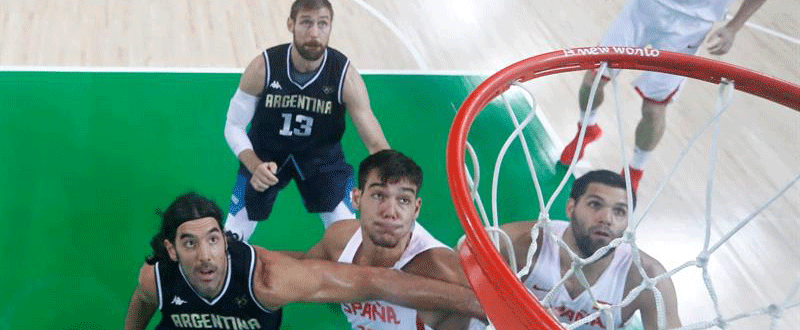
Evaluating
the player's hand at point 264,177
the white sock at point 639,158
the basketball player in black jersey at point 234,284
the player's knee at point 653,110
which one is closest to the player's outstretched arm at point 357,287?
the basketball player in black jersey at point 234,284

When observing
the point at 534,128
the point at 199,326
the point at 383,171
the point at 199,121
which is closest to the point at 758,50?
the point at 534,128

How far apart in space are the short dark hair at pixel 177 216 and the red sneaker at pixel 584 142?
3.98ft

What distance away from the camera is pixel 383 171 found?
9.72 ft

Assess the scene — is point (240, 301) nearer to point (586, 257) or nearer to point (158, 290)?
point (158, 290)

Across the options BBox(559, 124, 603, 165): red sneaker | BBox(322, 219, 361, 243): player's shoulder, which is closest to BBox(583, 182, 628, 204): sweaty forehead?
BBox(559, 124, 603, 165): red sneaker

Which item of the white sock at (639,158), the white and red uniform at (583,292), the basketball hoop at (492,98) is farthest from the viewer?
the white sock at (639,158)

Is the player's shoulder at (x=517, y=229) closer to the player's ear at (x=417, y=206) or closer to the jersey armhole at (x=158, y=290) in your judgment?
the player's ear at (x=417, y=206)

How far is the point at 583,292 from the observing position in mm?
2658

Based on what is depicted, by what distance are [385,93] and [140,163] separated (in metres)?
0.93

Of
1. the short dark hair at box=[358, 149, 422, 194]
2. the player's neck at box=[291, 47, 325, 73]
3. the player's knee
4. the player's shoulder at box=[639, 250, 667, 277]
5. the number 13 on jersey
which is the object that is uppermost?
the player's neck at box=[291, 47, 325, 73]

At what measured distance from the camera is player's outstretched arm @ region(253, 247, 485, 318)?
8.99 feet

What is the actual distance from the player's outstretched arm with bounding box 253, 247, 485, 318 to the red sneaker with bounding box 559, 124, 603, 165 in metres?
0.86

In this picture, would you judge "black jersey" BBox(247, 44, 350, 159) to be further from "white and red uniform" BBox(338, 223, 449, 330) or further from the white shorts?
the white shorts

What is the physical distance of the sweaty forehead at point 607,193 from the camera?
9.27 ft
